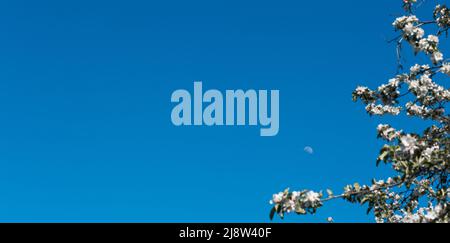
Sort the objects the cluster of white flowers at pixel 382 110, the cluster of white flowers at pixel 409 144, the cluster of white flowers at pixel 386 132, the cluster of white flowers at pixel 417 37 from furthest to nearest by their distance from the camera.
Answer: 1. the cluster of white flowers at pixel 382 110
2. the cluster of white flowers at pixel 386 132
3. the cluster of white flowers at pixel 417 37
4. the cluster of white flowers at pixel 409 144

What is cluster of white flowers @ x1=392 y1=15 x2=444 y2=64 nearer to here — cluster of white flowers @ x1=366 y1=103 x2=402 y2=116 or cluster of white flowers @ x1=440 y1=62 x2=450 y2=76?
cluster of white flowers @ x1=440 y1=62 x2=450 y2=76

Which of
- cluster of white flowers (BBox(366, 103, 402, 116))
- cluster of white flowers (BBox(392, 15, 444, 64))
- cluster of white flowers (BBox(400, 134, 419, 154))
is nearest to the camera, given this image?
cluster of white flowers (BBox(400, 134, 419, 154))

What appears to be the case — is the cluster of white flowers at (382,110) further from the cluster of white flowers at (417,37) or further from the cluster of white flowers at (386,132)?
the cluster of white flowers at (417,37)

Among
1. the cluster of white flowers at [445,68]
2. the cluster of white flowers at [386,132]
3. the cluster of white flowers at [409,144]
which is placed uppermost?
the cluster of white flowers at [445,68]

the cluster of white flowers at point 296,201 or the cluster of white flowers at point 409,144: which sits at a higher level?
the cluster of white flowers at point 409,144

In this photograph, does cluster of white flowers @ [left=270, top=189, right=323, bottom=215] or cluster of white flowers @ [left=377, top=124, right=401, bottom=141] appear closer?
cluster of white flowers @ [left=270, top=189, right=323, bottom=215]

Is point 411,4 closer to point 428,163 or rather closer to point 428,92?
point 428,92

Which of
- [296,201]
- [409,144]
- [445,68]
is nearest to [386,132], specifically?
[445,68]

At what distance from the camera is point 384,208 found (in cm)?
1307

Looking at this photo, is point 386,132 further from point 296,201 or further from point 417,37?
point 296,201

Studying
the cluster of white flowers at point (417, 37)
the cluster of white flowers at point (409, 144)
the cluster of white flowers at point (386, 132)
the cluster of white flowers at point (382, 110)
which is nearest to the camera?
the cluster of white flowers at point (409, 144)

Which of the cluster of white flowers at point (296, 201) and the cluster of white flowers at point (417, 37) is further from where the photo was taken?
the cluster of white flowers at point (417, 37)
